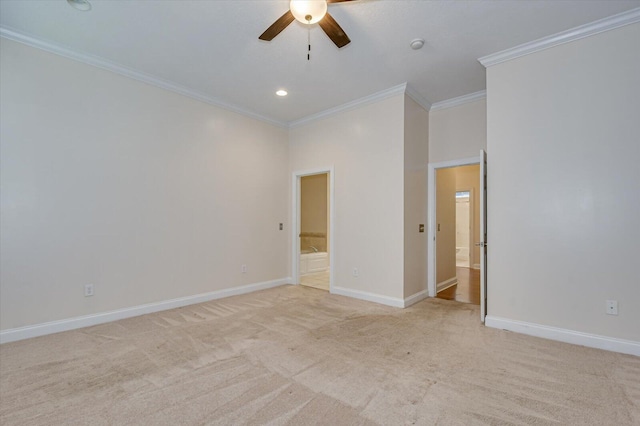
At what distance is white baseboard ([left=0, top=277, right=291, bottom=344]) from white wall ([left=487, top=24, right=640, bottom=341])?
11.6 feet

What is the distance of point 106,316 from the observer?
3.33 metres

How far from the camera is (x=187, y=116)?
161 inches

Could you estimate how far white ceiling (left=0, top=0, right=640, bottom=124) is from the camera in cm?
253

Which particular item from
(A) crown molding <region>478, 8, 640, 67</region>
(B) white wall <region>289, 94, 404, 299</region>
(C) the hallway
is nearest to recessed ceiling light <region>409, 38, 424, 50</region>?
(A) crown molding <region>478, 8, 640, 67</region>

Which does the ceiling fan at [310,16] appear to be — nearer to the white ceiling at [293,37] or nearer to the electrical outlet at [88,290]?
the white ceiling at [293,37]

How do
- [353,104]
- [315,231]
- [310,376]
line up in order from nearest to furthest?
[310,376]
[353,104]
[315,231]

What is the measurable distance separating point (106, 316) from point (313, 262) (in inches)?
155

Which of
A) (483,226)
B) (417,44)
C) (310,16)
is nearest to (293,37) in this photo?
(310,16)

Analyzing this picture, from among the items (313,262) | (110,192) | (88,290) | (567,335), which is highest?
(110,192)

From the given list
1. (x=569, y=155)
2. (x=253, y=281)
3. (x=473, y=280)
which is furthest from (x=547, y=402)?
(x=473, y=280)

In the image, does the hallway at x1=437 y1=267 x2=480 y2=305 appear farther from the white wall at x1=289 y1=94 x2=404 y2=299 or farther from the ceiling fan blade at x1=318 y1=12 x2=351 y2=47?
the ceiling fan blade at x1=318 y1=12 x2=351 y2=47

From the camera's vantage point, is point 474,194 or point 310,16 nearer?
point 310,16

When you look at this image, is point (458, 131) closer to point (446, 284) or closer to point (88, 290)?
point (446, 284)

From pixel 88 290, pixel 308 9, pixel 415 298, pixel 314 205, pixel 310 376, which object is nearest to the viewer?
pixel 308 9
